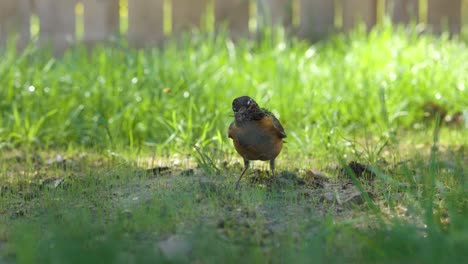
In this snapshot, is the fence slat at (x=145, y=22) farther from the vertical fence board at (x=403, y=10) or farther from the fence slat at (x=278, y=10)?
the vertical fence board at (x=403, y=10)

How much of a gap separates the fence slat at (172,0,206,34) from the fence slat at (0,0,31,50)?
157 centimetres

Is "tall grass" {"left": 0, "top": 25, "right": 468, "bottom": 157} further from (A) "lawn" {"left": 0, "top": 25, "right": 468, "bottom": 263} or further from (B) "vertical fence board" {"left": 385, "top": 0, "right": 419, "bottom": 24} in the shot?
(B) "vertical fence board" {"left": 385, "top": 0, "right": 419, "bottom": 24}

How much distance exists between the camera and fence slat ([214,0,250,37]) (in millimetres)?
8164

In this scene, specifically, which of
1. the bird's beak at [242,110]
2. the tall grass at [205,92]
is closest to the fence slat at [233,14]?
the tall grass at [205,92]

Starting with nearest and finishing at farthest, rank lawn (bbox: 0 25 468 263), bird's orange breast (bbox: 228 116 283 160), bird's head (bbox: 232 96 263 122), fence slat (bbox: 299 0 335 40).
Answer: lawn (bbox: 0 25 468 263) < bird's head (bbox: 232 96 263 122) < bird's orange breast (bbox: 228 116 283 160) < fence slat (bbox: 299 0 335 40)

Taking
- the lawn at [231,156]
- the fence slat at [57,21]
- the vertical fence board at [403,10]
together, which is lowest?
the lawn at [231,156]

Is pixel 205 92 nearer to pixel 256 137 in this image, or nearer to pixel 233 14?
pixel 256 137

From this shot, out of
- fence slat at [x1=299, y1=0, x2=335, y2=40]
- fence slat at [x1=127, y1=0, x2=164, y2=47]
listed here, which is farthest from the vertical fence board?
fence slat at [x1=127, y1=0, x2=164, y2=47]

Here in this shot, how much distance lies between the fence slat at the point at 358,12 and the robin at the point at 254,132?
492 cm

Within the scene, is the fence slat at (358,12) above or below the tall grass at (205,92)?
above

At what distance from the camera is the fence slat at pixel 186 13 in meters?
8.21

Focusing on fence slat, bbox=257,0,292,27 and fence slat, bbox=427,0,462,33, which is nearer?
fence slat, bbox=257,0,292,27

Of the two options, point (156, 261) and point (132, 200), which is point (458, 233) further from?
point (132, 200)

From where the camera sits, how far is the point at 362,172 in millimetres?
3934
